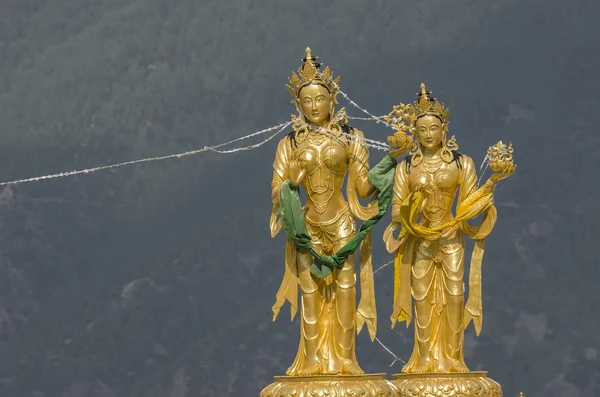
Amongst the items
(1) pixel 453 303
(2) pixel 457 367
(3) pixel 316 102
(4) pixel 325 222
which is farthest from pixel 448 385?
(3) pixel 316 102

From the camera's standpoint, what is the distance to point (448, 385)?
18.5 meters

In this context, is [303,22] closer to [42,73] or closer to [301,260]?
[42,73]

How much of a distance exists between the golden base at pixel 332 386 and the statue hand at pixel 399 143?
6.79ft

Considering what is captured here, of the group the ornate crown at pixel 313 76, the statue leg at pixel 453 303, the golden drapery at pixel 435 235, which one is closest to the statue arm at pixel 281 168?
the ornate crown at pixel 313 76

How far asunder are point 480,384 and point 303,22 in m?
9.89

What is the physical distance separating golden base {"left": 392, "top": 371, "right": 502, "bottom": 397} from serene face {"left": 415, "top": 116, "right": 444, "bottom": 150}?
2283mm

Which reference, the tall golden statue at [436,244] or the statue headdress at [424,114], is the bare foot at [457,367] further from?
the statue headdress at [424,114]

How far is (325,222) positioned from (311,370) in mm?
1395

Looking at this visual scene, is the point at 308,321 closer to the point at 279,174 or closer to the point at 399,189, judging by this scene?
the point at 279,174

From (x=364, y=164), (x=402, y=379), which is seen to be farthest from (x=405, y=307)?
(x=364, y=164)

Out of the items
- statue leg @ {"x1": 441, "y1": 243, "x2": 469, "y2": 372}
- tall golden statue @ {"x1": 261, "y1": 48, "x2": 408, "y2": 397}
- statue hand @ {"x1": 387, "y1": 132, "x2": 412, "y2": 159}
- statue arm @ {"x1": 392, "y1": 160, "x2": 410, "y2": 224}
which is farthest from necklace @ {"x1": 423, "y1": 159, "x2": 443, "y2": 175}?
statue hand @ {"x1": 387, "y1": 132, "x2": 412, "y2": 159}

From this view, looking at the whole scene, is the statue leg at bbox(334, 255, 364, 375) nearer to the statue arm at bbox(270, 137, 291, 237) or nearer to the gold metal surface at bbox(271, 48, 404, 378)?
the gold metal surface at bbox(271, 48, 404, 378)

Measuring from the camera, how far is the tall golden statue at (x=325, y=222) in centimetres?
1764

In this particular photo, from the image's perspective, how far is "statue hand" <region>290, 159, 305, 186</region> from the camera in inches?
691
